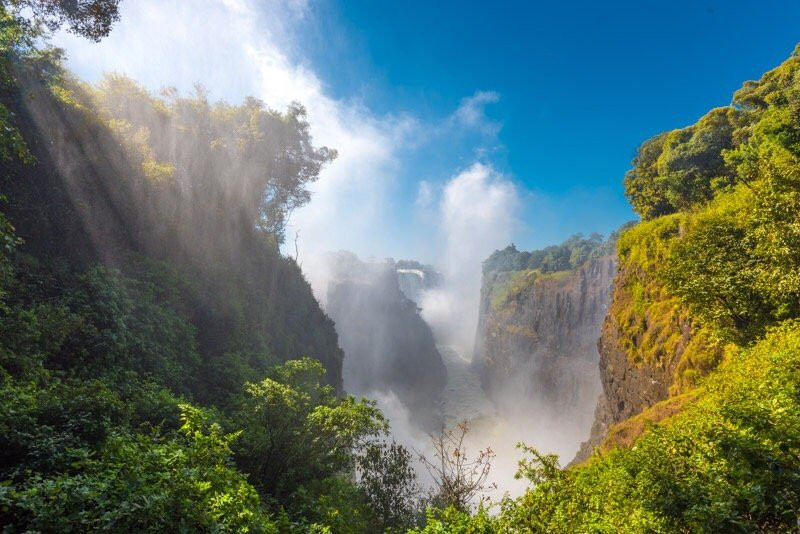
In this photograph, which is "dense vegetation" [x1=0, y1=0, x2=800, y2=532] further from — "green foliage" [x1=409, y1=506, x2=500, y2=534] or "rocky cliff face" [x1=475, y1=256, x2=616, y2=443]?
"rocky cliff face" [x1=475, y1=256, x2=616, y2=443]

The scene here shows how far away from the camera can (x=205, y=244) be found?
26.5m

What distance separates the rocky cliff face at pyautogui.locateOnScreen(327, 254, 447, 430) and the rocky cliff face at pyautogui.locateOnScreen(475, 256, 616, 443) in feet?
50.9

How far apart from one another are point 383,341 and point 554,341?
1618 inches

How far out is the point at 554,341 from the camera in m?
59.5

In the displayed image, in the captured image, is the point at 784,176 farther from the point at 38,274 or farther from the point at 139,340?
the point at 38,274

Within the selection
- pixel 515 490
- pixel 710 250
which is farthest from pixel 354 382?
pixel 710 250

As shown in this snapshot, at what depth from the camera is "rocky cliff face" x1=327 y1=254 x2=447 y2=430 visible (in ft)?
260

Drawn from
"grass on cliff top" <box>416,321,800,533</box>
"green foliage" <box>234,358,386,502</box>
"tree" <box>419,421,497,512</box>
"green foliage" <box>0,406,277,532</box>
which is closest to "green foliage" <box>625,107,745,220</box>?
"grass on cliff top" <box>416,321,800,533</box>

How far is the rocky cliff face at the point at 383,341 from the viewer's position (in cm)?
7912

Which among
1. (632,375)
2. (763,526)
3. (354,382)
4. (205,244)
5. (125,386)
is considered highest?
(354,382)

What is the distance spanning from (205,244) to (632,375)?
99.7 feet

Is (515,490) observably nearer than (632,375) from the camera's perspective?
No

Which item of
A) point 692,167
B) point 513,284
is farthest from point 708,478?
point 513,284

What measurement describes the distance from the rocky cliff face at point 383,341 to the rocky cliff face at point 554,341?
50.9 ft
